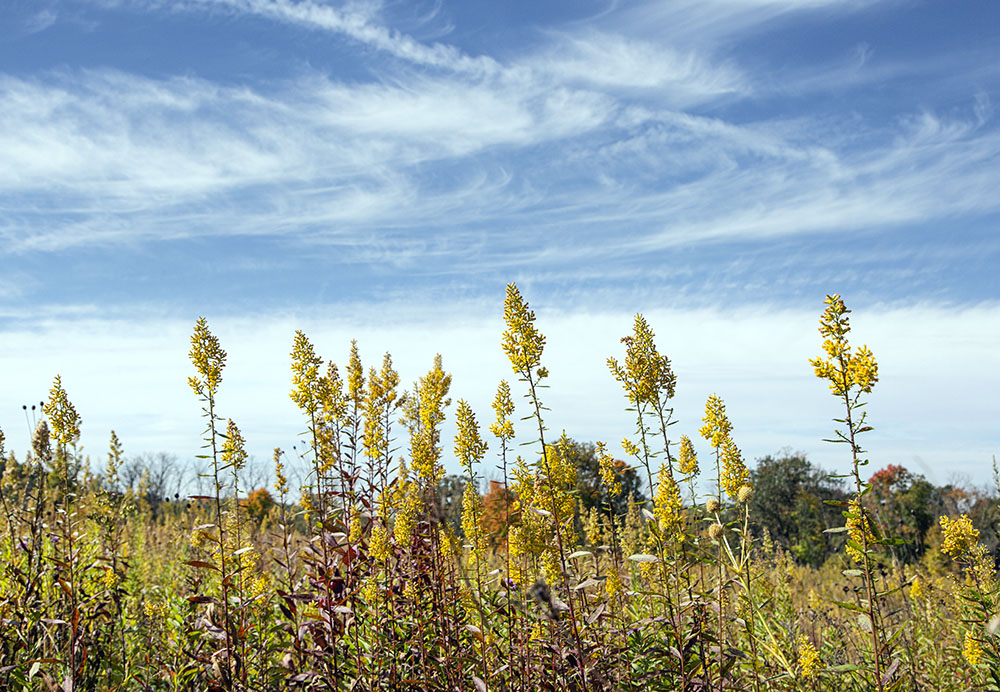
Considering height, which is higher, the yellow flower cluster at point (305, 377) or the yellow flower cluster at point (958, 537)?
the yellow flower cluster at point (305, 377)

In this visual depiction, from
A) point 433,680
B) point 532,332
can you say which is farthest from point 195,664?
point 532,332

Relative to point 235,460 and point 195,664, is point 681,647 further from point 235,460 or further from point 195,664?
point 195,664

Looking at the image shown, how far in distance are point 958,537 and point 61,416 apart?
18.8 ft

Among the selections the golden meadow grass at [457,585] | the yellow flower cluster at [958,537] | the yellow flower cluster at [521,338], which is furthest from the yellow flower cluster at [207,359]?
the yellow flower cluster at [958,537]

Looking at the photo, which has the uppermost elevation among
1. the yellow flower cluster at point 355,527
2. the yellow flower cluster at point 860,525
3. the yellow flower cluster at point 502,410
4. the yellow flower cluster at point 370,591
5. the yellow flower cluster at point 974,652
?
the yellow flower cluster at point 502,410

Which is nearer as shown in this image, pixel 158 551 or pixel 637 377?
pixel 637 377

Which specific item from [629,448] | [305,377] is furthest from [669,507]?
[305,377]

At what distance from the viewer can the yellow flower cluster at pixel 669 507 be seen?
3688 millimetres

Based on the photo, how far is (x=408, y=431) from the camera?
15.1 feet

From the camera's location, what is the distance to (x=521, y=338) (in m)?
3.58

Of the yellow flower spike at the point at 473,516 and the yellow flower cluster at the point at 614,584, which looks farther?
the yellow flower spike at the point at 473,516

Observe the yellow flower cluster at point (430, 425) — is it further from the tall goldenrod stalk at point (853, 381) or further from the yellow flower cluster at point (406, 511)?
the tall goldenrod stalk at point (853, 381)

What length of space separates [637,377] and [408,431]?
1591 mm

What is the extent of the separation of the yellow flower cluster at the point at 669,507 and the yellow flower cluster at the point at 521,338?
2.99 feet
